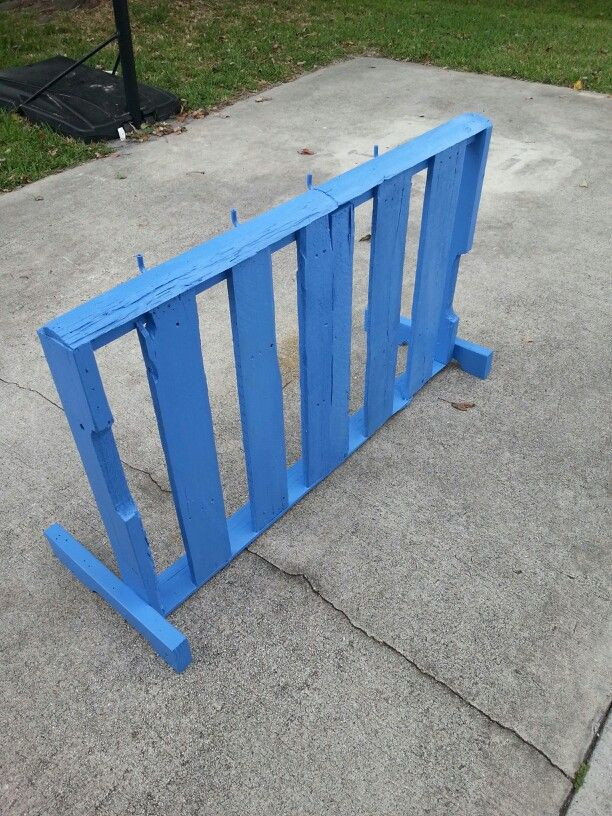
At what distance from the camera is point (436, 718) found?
191 cm

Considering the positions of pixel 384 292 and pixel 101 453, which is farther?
pixel 384 292

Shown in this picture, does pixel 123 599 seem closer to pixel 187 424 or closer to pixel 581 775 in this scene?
pixel 187 424

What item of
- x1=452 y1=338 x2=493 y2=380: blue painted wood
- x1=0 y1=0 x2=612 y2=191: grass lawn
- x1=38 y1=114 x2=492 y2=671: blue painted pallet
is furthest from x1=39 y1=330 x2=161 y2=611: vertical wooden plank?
x1=0 y1=0 x2=612 y2=191: grass lawn

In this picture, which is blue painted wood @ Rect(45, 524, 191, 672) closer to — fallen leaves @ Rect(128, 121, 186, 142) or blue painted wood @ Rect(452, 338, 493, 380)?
blue painted wood @ Rect(452, 338, 493, 380)

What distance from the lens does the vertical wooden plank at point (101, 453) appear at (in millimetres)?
1473

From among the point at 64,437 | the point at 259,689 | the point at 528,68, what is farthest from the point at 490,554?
the point at 528,68

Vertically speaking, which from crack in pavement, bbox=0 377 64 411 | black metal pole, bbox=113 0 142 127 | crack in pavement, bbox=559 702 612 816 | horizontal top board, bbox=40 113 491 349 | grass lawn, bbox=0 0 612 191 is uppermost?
horizontal top board, bbox=40 113 491 349

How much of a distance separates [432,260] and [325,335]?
0.65m

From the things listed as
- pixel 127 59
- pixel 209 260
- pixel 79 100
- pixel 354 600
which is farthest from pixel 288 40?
pixel 354 600

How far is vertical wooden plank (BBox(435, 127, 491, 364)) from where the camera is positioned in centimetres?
257

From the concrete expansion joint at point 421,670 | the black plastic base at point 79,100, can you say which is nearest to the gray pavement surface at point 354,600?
the concrete expansion joint at point 421,670

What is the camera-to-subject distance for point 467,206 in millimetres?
2695

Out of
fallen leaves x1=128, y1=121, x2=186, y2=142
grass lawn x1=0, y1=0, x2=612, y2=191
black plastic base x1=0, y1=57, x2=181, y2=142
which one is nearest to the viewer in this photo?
black plastic base x1=0, y1=57, x2=181, y2=142

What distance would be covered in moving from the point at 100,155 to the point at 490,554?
14.6 feet
